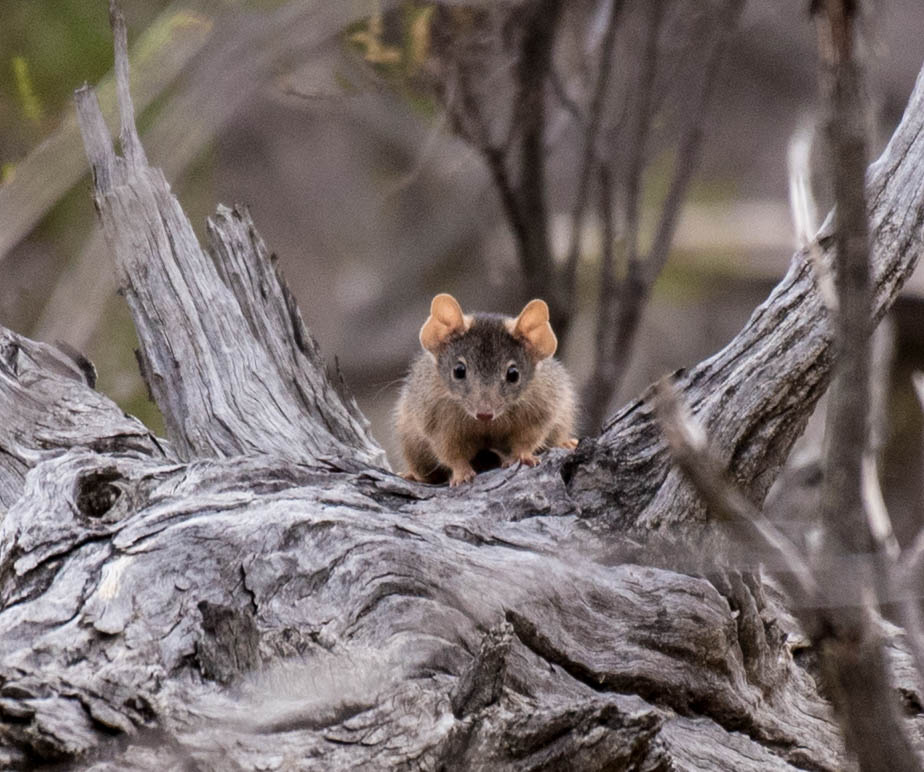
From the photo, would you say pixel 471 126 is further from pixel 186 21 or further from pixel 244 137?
pixel 244 137

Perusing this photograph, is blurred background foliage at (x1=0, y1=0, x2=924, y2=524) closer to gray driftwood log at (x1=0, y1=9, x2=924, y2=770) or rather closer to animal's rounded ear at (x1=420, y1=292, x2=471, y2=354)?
animal's rounded ear at (x1=420, y1=292, x2=471, y2=354)

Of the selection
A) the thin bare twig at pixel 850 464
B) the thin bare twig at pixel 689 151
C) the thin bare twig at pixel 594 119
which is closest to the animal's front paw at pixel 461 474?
the thin bare twig at pixel 689 151

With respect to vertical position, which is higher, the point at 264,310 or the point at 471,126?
the point at 471,126

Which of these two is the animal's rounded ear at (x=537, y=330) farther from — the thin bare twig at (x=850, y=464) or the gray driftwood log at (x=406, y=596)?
the thin bare twig at (x=850, y=464)

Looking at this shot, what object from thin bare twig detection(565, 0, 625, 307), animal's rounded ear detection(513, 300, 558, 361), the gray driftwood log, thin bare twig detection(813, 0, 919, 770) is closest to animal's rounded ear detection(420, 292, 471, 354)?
animal's rounded ear detection(513, 300, 558, 361)

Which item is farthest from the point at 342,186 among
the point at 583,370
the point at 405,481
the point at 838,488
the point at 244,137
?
the point at 838,488

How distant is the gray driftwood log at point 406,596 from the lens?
10.7 ft

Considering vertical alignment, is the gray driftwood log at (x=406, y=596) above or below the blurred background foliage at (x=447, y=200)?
below

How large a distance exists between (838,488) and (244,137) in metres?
13.7

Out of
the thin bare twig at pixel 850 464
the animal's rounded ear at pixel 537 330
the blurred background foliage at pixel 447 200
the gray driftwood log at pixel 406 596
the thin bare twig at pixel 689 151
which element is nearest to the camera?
the thin bare twig at pixel 850 464

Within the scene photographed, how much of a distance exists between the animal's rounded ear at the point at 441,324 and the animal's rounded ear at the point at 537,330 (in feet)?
0.99

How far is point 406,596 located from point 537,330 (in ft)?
7.72

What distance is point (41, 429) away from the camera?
192 inches

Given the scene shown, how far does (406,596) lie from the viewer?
3.72 meters
